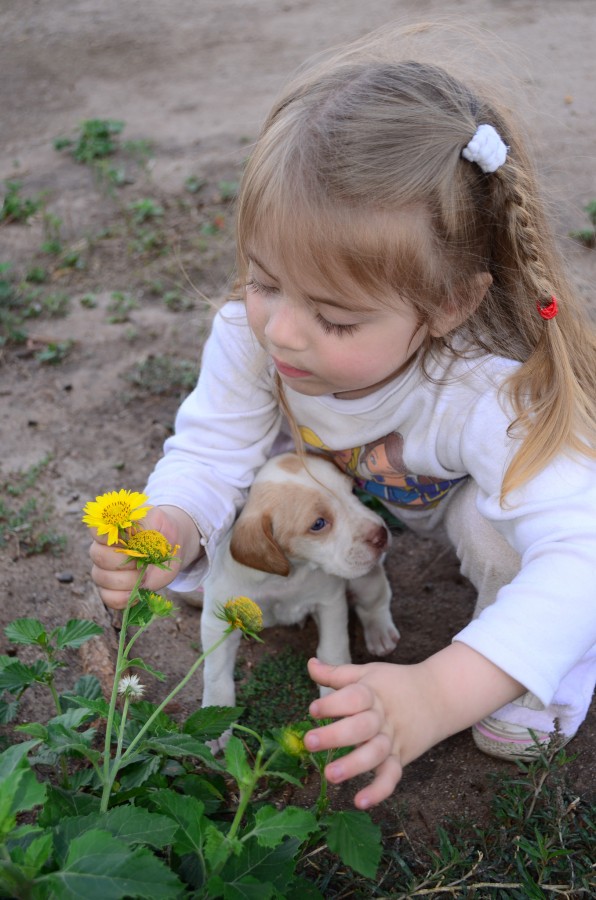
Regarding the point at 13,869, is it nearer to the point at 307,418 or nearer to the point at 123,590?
the point at 123,590

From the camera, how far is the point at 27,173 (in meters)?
5.85

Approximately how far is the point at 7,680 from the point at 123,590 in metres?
0.29

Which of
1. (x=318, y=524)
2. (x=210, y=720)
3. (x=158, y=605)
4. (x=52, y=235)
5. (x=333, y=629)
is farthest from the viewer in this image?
(x=52, y=235)

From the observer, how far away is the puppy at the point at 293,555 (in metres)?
2.45

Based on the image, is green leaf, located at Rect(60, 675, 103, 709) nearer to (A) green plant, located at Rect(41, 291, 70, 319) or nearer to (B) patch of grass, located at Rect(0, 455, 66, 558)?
(B) patch of grass, located at Rect(0, 455, 66, 558)

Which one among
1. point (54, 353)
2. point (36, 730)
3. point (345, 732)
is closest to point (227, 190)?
point (54, 353)

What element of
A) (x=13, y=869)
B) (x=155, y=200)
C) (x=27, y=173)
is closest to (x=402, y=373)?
(x=13, y=869)

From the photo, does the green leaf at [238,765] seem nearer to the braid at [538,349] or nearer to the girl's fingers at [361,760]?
the girl's fingers at [361,760]

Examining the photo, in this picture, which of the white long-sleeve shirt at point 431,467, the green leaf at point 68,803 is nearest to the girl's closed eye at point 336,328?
the white long-sleeve shirt at point 431,467

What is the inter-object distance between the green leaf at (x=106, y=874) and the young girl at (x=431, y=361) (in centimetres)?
29

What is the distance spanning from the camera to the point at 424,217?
195 cm

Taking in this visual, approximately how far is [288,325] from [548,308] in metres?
0.61

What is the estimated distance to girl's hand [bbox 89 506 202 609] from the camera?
6.53 feet

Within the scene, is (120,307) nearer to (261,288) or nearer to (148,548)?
(261,288)
